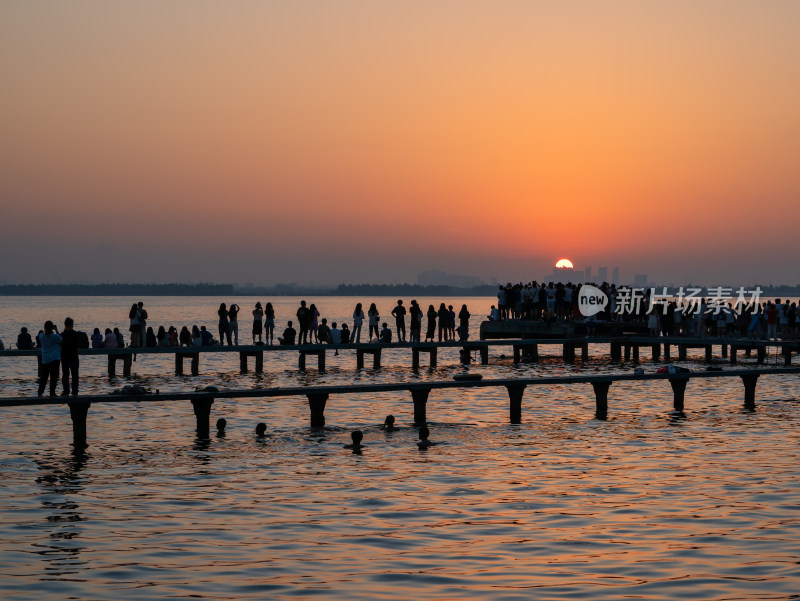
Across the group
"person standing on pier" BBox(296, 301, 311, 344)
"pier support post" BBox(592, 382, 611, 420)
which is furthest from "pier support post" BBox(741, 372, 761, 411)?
"person standing on pier" BBox(296, 301, 311, 344)

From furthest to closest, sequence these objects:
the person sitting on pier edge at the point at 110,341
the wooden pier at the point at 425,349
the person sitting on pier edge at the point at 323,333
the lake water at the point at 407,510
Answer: the person sitting on pier edge at the point at 323,333 → the wooden pier at the point at 425,349 → the person sitting on pier edge at the point at 110,341 → the lake water at the point at 407,510

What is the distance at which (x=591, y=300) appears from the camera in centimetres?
5447

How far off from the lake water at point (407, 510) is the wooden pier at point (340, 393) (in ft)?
1.97

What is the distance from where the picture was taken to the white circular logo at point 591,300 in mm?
54438

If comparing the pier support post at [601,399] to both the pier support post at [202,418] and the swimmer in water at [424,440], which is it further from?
the pier support post at [202,418]

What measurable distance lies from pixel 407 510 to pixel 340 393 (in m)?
11.9

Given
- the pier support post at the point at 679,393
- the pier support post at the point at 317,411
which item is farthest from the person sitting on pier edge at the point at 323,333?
the pier support post at the point at 317,411

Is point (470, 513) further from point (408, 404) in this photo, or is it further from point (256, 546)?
point (408, 404)

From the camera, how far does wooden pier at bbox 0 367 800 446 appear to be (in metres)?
24.2

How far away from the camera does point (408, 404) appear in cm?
3850

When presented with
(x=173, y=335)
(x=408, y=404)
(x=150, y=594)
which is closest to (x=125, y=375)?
(x=173, y=335)

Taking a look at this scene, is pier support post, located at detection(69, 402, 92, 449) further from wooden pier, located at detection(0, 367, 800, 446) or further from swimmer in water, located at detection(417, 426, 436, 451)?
swimmer in water, located at detection(417, 426, 436, 451)

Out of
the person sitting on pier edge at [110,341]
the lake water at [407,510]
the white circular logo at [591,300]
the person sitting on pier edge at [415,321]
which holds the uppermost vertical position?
the white circular logo at [591,300]

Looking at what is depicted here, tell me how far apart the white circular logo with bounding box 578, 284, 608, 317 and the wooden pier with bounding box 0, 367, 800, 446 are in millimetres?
19993
